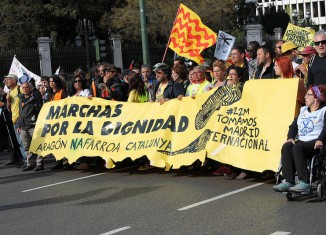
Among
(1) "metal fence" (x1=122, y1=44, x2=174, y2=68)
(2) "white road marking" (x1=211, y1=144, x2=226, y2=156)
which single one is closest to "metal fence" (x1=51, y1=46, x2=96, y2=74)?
(1) "metal fence" (x1=122, y1=44, x2=174, y2=68)

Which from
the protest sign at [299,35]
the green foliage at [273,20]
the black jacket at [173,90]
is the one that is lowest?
the black jacket at [173,90]

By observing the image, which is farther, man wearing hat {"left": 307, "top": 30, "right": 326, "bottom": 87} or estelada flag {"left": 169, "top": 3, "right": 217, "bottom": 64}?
estelada flag {"left": 169, "top": 3, "right": 217, "bottom": 64}

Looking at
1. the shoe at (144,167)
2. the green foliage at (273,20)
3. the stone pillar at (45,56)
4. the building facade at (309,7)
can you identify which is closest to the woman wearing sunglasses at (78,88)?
the shoe at (144,167)

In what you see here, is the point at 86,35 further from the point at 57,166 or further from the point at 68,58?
the point at 57,166

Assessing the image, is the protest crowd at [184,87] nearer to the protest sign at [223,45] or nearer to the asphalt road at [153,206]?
the asphalt road at [153,206]

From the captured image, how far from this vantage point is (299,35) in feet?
62.1

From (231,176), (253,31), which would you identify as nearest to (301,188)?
(231,176)

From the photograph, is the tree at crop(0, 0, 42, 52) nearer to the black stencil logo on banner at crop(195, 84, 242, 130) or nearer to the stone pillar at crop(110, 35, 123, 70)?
the stone pillar at crop(110, 35, 123, 70)

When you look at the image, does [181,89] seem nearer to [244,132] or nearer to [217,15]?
[244,132]

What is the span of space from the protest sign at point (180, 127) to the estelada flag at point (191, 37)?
286 centimetres

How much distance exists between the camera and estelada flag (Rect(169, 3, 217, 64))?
15395 mm

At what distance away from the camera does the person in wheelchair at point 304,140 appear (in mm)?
9078

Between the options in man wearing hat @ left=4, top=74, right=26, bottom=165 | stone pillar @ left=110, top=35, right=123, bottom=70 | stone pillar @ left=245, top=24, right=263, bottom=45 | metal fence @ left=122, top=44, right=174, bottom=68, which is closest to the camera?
man wearing hat @ left=4, top=74, right=26, bottom=165

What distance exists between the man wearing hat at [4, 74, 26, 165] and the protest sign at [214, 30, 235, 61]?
4180mm
